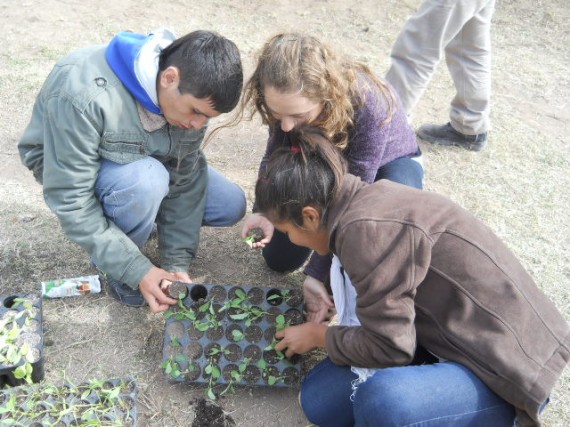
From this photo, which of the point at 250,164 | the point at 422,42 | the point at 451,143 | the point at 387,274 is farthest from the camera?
the point at 451,143

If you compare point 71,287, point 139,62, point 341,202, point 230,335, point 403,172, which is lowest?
point 71,287

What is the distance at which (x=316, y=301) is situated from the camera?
7.72 ft

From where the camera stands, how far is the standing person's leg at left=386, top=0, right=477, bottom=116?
10.4 ft

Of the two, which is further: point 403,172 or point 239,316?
point 403,172

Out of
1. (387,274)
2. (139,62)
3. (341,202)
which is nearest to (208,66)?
(139,62)

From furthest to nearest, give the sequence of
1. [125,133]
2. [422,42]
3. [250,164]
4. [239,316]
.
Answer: [250,164], [422,42], [239,316], [125,133]

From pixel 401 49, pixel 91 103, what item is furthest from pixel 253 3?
pixel 91 103

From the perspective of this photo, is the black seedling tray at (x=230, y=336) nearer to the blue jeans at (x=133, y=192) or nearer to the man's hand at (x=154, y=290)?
the man's hand at (x=154, y=290)

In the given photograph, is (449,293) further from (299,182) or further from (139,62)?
(139,62)

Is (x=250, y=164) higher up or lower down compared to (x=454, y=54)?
lower down

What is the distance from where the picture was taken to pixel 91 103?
206 cm

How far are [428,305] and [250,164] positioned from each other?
1925mm

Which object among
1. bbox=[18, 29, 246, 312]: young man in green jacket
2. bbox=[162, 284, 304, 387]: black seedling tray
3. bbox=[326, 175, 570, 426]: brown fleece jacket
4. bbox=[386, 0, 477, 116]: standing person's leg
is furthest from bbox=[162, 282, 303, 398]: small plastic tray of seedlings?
bbox=[386, 0, 477, 116]: standing person's leg

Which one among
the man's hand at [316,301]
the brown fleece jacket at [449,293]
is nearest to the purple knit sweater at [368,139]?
the man's hand at [316,301]
